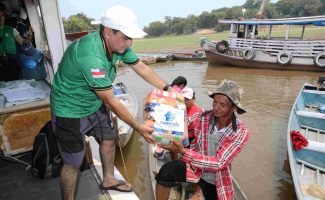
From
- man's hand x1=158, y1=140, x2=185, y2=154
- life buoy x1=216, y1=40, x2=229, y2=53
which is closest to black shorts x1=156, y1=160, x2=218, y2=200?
man's hand x1=158, y1=140, x2=185, y2=154

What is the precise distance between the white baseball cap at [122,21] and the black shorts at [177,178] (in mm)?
1352

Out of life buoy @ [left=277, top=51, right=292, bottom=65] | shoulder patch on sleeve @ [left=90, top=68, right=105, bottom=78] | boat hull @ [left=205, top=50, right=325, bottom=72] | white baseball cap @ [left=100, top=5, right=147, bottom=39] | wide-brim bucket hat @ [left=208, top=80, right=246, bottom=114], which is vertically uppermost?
white baseball cap @ [left=100, top=5, right=147, bottom=39]

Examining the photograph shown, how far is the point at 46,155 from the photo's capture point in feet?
9.97

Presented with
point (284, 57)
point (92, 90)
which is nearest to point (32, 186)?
point (92, 90)

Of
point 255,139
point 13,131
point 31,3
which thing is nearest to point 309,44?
point 255,139

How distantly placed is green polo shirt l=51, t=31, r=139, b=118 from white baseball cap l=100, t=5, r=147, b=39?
7.4 inches

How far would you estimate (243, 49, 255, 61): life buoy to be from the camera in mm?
15906

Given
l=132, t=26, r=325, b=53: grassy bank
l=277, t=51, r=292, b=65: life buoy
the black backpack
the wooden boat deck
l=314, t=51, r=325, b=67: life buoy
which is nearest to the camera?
the wooden boat deck

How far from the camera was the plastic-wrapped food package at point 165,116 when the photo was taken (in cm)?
212

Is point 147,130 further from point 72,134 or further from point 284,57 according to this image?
point 284,57

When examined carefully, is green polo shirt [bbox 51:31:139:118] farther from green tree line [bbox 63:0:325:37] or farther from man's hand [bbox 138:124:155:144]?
green tree line [bbox 63:0:325:37]

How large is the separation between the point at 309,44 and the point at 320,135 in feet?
35.7

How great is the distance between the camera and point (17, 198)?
284 centimetres

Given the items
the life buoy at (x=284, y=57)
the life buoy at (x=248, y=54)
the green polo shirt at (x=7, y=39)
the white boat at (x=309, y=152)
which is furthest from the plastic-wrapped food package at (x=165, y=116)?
the life buoy at (x=248, y=54)
